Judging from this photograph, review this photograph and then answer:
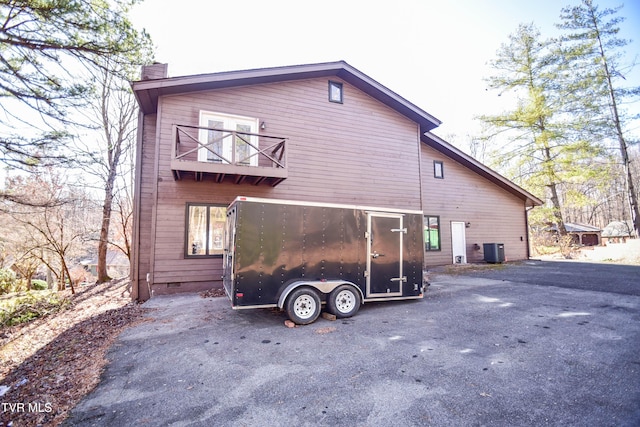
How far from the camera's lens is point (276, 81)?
33.4 feet

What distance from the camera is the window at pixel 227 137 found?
8.89 meters

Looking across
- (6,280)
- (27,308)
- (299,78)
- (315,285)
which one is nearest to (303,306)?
(315,285)

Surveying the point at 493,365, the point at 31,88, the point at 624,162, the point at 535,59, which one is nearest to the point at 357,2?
the point at 31,88

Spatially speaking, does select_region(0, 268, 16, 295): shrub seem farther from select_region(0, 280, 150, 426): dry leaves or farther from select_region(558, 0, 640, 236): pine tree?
select_region(558, 0, 640, 236): pine tree

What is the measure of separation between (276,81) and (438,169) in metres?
9.16

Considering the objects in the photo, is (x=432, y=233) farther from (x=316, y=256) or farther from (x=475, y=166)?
(x=316, y=256)

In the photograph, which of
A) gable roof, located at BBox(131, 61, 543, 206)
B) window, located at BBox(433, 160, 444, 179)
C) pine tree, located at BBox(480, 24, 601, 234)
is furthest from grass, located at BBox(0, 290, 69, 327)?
pine tree, located at BBox(480, 24, 601, 234)

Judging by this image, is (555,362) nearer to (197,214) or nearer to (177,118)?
(197,214)

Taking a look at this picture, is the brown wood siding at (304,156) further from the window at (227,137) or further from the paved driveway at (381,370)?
the paved driveway at (381,370)

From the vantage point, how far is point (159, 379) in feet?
11.8

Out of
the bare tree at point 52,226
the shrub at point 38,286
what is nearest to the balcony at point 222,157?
the bare tree at point 52,226

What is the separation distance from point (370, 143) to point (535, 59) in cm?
1583

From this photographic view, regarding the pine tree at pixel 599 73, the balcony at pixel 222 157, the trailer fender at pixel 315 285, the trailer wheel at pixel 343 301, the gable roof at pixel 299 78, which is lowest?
the trailer wheel at pixel 343 301

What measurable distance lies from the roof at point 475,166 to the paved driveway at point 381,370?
948cm
